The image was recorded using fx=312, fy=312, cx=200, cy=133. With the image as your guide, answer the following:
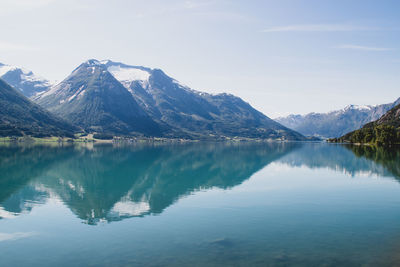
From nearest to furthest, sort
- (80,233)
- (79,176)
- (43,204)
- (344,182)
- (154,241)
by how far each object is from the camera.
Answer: (154,241)
(80,233)
(43,204)
(344,182)
(79,176)

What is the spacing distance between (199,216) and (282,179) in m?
37.2

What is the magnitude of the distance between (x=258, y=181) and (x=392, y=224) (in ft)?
113

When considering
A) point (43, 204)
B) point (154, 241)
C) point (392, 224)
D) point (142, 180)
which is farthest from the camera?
point (142, 180)

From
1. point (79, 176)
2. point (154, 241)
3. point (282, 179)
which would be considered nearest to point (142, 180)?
point (79, 176)

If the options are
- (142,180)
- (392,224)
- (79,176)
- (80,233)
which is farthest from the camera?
(79,176)

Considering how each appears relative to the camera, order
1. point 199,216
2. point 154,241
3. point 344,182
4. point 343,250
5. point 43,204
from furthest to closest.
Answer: point 344,182
point 43,204
point 199,216
point 154,241
point 343,250

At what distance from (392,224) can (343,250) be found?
11.5 metres

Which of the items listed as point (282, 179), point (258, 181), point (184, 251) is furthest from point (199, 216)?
point (282, 179)

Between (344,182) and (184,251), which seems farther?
(344,182)

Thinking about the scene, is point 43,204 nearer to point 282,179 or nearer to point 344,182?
point 282,179

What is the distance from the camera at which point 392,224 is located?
3083 centimetres

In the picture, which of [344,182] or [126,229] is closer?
[126,229]

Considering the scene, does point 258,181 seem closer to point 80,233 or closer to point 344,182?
point 344,182

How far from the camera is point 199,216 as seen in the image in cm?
3481
